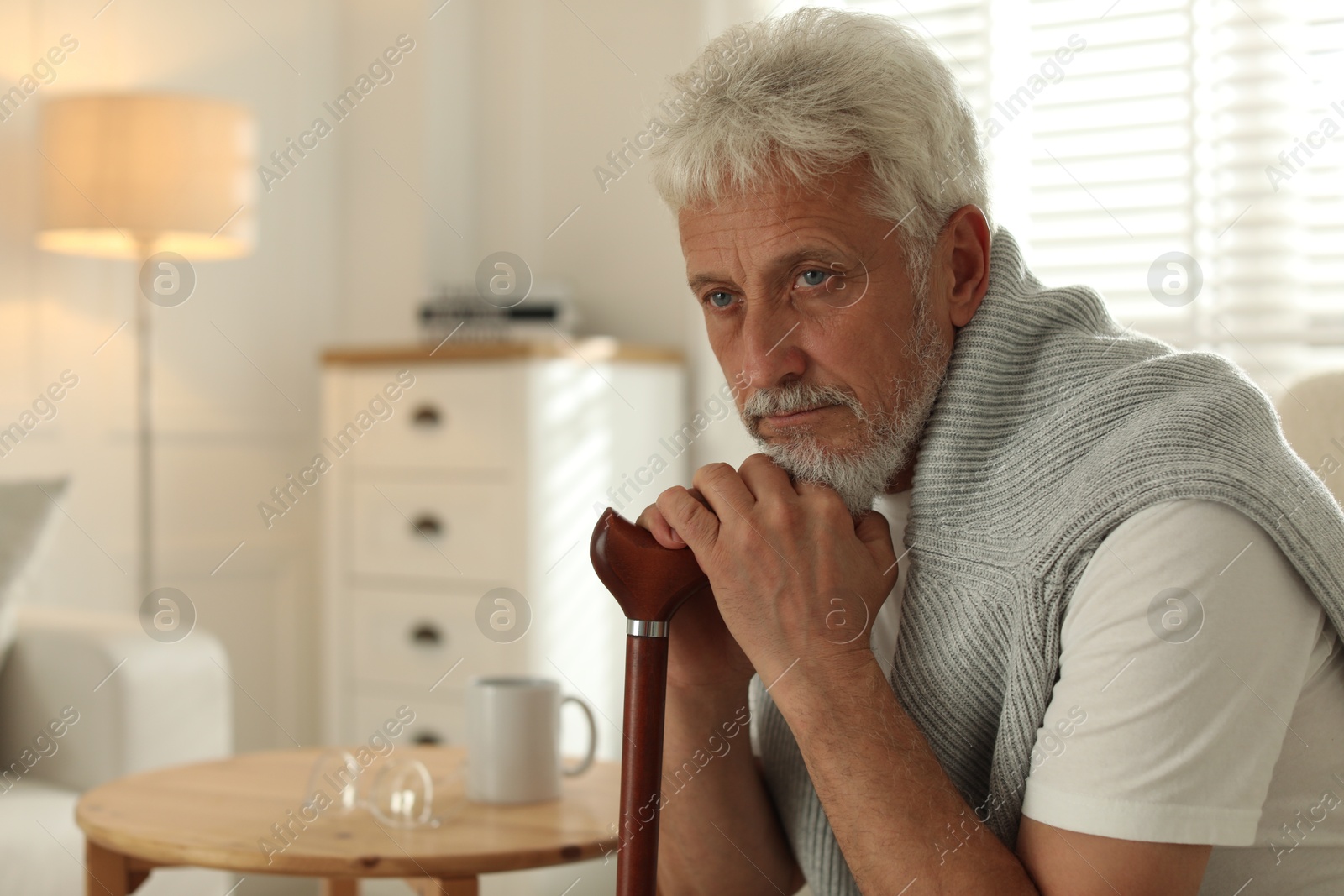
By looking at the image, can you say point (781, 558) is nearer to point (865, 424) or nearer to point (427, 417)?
point (865, 424)

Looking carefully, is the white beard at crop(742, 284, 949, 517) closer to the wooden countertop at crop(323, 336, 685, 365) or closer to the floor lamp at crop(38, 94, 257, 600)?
the wooden countertop at crop(323, 336, 685, 365)

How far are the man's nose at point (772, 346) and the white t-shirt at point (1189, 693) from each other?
0.29 meters

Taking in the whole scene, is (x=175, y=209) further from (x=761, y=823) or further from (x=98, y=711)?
(x=761, y=823)

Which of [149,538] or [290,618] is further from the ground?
[149,538]

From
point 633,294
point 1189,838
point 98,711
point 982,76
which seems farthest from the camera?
point 633,294

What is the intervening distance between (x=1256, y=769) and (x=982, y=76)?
2.14 meters

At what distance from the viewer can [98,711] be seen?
1896 mm

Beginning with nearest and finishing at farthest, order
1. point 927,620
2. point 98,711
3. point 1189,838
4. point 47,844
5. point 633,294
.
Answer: point 1189,838 → point 927,620 → point 47,844 → point 98,711 → point 633,294

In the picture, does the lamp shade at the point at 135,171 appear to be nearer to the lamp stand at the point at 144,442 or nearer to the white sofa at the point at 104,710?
the lamp stand at the point at 144,442

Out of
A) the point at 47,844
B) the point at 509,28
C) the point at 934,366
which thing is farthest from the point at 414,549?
the point at 934,366

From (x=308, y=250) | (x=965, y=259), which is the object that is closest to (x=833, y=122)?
(x=965, y=259)

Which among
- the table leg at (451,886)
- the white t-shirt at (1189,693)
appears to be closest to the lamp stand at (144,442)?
the table leg at (451,886)

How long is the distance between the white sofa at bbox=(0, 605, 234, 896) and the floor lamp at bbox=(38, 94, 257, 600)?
0.84m

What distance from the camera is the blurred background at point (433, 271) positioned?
2395 millimetres
